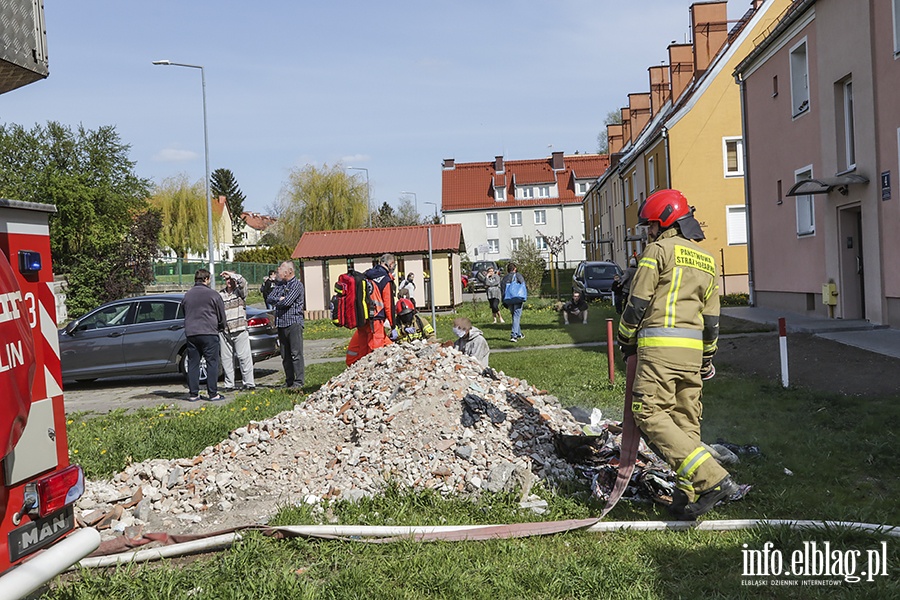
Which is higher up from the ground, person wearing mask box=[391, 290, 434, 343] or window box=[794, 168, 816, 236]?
window box=[794, 168, 816, 236]

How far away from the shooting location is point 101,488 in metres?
6.39

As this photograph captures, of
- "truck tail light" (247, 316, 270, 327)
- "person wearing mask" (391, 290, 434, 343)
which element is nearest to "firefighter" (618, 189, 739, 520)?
"person wearing mask" (391, 290, 434, 343)

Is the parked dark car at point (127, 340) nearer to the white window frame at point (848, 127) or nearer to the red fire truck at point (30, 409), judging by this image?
the red fire truck at point (30, 409)

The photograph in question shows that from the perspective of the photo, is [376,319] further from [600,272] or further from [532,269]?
[532,269]

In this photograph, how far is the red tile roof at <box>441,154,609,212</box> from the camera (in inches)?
3127

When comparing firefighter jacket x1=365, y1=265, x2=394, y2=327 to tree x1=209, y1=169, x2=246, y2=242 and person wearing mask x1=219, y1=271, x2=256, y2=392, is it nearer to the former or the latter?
person wearing mask x1=219, y1=271, x2=256, y2=392

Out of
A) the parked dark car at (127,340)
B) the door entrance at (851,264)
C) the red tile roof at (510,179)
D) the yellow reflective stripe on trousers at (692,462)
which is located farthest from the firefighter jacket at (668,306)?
the red tile roof at (510,179)

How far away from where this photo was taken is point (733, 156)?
3034 cm

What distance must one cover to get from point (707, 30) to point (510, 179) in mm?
46321

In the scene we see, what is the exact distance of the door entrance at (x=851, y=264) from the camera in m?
16.6

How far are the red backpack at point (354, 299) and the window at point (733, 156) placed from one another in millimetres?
22358

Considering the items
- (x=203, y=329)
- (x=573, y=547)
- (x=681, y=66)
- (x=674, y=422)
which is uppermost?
(x=681, y=66)

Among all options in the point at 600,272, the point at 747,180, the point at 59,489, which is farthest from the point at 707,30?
the point at 59,489

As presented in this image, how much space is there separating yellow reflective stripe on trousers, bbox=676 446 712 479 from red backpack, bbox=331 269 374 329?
278 inches
